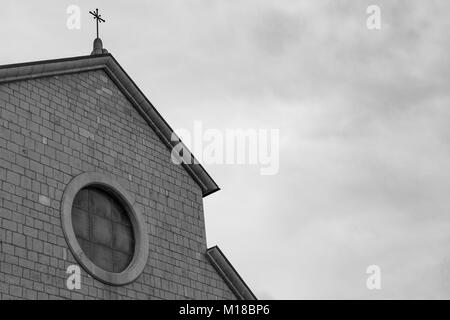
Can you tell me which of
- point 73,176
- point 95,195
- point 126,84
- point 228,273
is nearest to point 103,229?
point 95,195

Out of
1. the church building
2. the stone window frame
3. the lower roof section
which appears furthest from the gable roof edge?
the stone window frame

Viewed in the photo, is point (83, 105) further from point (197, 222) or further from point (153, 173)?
point (197, 222)

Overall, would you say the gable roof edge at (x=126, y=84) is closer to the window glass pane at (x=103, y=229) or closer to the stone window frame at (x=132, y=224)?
the stone window frame at (x=132, y=224)

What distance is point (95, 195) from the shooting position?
19.7 metres

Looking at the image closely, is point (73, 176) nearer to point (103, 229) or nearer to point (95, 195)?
point (95, 195)

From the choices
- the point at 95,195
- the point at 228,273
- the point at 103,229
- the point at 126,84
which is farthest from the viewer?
the point at 126,84

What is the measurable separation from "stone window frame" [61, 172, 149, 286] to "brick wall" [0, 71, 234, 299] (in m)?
0.16

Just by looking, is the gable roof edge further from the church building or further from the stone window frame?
the stone window frame

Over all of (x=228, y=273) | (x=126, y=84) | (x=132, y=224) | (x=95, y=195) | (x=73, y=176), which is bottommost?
(x=228, y=273)

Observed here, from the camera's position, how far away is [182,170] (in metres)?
22.4

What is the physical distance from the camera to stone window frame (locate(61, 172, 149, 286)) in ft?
59.8

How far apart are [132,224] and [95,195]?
45.7 inches

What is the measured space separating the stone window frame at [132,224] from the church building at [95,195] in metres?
0.03
